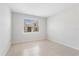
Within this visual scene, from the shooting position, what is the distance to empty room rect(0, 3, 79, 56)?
351 centimetres

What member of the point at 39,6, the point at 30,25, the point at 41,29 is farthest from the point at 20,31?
the point at 39,6

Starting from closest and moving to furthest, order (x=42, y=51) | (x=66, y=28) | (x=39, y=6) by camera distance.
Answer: (x=42, y=51) < (x=39, y=6) < (x=66, y=28)

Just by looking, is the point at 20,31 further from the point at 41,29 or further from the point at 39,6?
the point at 39,6

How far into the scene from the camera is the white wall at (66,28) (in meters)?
3.86

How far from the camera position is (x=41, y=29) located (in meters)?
6.71

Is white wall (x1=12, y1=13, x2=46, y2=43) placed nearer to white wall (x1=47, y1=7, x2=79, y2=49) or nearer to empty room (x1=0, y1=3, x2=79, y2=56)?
empty room (x1=0, y1=3, x2=79, y2=56)

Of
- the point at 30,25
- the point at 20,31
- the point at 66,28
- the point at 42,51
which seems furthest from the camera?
the point at 30,25

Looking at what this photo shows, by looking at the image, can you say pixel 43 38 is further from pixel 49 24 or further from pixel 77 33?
pixel 77 33

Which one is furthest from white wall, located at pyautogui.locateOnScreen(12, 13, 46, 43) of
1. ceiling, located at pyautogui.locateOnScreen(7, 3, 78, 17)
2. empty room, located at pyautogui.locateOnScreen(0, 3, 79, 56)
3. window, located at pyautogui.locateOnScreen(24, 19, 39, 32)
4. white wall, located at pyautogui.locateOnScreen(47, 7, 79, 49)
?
white wall, located at pyautogui.locateOnScreen(47, 7, 79, 49)

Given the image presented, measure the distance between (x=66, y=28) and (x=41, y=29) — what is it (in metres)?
2.59

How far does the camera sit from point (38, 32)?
6.54 m

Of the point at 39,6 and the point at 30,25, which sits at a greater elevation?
the point at 39,6

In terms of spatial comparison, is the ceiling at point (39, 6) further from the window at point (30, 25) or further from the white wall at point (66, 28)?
the window at point (30, 25)

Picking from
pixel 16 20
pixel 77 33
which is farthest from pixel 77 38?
pixel 16 20
